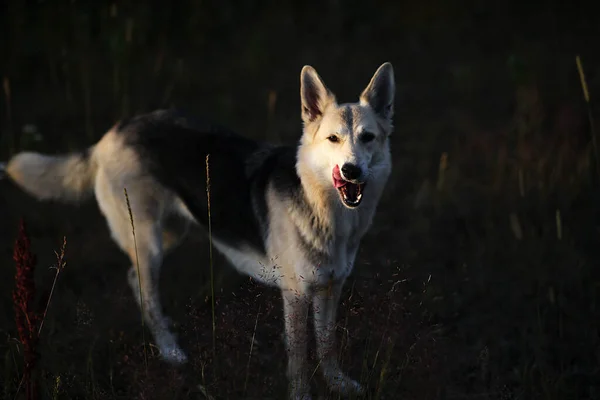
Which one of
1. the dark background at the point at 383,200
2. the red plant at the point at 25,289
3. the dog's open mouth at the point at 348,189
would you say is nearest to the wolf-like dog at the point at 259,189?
the dog's open mouth at the point at 348,189

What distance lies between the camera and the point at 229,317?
257 cm

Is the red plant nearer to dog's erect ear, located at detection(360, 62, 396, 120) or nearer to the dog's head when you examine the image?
the dog's head

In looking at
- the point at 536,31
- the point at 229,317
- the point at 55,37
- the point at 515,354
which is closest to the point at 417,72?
the point at 536,31

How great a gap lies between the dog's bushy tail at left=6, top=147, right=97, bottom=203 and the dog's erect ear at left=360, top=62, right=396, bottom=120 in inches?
67.3

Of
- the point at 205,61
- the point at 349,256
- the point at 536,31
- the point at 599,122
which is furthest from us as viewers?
the point at 536,31

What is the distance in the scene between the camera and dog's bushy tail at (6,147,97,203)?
4.09 metres

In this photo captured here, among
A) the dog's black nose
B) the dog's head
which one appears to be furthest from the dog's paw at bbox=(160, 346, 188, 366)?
the dog's black nose

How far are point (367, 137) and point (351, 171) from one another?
0.31 metres

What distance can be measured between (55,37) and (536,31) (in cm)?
604

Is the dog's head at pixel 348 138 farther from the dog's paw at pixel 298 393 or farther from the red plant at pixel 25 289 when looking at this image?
the red plant at pixel 25 289

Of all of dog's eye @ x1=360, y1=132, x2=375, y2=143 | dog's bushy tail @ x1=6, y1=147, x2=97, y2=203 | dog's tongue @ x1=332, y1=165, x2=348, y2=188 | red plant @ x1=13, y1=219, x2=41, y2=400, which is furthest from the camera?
dog's bushy tail @ x1=6, y1=147, x2=97, y2=203

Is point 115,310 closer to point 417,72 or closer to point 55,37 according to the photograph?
point 55,37

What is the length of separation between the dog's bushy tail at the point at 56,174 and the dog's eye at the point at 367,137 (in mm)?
1731

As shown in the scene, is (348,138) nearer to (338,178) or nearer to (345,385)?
(338,178)
